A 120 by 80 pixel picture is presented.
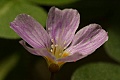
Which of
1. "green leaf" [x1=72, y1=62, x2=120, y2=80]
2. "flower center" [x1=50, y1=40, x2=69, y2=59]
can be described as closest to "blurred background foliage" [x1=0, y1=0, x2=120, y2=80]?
"green leaf" [x1=72, y1=62, x2=120, y2=80]

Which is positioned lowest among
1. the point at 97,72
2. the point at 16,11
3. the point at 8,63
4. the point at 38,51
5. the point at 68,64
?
the point at 68,64

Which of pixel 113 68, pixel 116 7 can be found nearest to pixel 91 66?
pixel 113 68

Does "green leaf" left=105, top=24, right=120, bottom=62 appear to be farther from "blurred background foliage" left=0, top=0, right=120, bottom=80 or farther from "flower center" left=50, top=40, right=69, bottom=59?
"flower center" left=50, top=40, right=69, bottom=59

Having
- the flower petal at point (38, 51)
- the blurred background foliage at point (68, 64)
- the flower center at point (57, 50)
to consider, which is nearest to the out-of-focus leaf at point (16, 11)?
the blurred background foliage at point (68, 64)

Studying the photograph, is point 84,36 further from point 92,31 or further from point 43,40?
point 43,40

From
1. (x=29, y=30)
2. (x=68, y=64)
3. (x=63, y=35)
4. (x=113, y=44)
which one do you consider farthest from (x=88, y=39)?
(x=68, y=64)

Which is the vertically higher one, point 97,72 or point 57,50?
point 57,50

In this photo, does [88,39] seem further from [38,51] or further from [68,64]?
[68,64]
